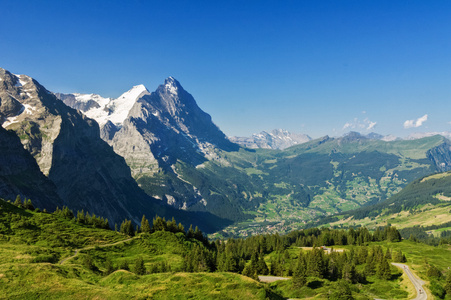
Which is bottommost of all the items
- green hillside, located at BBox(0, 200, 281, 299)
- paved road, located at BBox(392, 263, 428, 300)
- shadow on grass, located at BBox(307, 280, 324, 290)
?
paved road, located at BBox(392, 263, 428, 300)

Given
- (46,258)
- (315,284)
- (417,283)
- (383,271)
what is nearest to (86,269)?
(46,258)

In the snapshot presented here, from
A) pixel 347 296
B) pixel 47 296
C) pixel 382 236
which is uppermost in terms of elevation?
pixel 47 296

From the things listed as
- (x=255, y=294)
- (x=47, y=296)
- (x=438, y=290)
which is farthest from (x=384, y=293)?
(x=47, y=296)

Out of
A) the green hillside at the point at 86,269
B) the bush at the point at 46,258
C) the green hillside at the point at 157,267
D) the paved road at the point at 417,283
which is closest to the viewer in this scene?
the green hillside at the point at 86,269

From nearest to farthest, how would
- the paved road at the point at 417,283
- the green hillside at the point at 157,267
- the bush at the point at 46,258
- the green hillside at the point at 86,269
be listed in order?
the green hillside at the point at 86,269 < the green hillside at the point at 157,267 < the bush at the point at 46,258 < the paved road at the point at 417,283

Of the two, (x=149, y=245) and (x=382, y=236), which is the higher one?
(x=149, y=245)

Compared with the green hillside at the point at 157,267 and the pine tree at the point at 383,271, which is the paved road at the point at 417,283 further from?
the pine tree at the point at 383,271

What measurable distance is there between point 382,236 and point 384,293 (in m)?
113

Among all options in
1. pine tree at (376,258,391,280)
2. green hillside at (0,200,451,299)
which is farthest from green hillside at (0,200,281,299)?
pine tree at (376,258,391,280)

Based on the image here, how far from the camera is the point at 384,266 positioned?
97.3 metres

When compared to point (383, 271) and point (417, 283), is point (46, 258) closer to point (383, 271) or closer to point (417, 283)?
point (383, 271)

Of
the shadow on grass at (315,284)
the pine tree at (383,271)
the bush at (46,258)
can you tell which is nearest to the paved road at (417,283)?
the pine tree at (383,271)

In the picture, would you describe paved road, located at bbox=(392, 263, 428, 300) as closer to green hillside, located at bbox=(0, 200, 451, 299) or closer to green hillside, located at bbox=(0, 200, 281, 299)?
green hillside, located at bbox=(0, 200, 451, 299)

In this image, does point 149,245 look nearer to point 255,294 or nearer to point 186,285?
point 186,285
